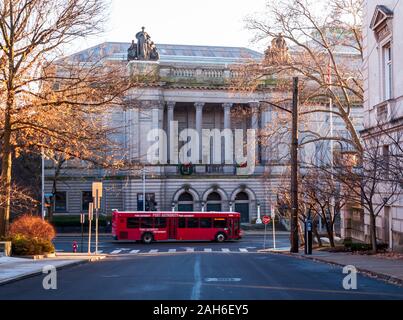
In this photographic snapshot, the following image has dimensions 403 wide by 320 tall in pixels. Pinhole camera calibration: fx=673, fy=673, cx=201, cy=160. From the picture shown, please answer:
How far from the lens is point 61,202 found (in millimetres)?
80000

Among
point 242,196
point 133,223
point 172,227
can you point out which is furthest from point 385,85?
point 242,196

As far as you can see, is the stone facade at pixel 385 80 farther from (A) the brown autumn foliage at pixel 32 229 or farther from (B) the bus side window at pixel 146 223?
(B) the bus side window at pixel 146 223

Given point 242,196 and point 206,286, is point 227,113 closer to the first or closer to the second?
point 242,196

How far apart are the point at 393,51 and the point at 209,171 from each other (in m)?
50.3

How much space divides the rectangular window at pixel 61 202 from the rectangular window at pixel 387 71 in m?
→ 54.6

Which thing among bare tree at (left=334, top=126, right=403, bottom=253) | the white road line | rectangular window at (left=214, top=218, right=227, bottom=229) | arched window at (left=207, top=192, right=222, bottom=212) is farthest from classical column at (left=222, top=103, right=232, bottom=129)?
the white road line

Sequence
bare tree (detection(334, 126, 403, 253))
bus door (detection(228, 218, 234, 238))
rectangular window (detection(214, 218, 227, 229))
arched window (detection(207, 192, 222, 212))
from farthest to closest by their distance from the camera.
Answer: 1. arched window (detection(207, 192, 222, 212))
2. bus door (detection(228, 218, 234, 238))
3. rectangular window (detection(214, 218, 227, 229))
4. bare tree (detection(334, 126, 403, 253))

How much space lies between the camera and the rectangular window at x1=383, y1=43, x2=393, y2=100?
30930 millimetres

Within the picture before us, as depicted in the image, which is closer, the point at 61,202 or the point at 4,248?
the point at 4,248

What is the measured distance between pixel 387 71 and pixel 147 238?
1215 inches

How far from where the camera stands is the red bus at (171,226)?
56219 mm

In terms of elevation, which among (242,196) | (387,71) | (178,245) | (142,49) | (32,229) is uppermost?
(142,49)

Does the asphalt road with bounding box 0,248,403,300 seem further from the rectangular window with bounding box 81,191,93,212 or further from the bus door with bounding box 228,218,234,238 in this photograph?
the rectangular window with bounding box 81,191,93,212

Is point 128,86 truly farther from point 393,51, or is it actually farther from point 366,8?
point 366,8
